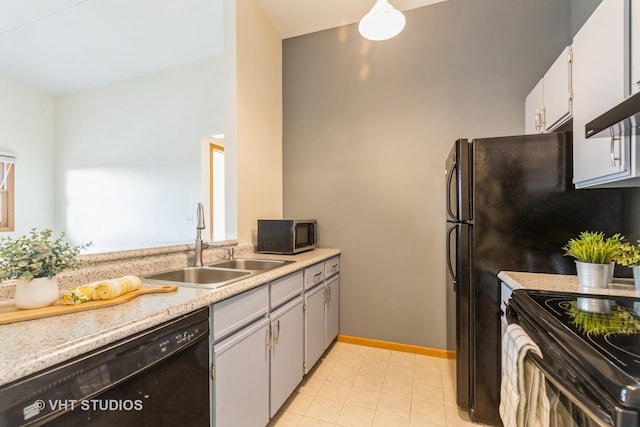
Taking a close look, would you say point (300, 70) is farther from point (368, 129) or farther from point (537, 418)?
point (537, 418)

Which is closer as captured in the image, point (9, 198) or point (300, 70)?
point (300, 70)

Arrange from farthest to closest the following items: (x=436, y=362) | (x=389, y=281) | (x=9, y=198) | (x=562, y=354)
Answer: (x=9, y=198) → (x=389, y=281) → (x=436, y=362) → (x=562, y=354)

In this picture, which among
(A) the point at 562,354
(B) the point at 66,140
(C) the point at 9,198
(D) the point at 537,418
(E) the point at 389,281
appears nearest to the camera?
(A) the point at 562,354

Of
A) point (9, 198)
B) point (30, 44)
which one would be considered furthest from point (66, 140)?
point (30, 44)

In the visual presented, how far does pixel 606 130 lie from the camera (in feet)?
3.45

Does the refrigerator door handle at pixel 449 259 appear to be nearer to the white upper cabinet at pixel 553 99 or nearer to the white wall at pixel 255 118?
the white upper cabinet at pixel 553 99

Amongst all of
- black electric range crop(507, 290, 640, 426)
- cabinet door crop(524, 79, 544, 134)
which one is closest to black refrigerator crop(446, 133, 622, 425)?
black electric range crop(507, 290, 640, 426)

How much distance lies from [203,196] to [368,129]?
1.93m

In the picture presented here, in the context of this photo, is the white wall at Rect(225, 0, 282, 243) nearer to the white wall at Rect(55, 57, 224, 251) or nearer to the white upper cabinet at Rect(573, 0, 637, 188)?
the white wall at Rect(55, 57, 224, 251)

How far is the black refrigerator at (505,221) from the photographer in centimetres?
156

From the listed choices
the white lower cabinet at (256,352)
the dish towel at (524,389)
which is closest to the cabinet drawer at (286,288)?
the white lower cabinet at (256,352)

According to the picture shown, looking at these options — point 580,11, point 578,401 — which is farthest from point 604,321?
point 580,11

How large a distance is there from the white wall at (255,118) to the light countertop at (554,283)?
1844mm

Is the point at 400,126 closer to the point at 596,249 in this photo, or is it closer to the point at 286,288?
the point at 596,249
